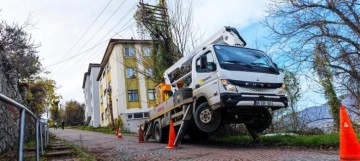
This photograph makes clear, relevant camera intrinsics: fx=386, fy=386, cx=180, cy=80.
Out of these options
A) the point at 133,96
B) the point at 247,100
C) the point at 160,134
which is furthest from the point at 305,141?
the point at 133,96

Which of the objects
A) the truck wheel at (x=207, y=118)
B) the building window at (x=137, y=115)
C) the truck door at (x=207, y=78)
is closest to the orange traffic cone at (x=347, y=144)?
the truck door at (x=207, y=78)

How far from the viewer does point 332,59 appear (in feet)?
61.2

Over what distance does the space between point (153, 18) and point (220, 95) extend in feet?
41.0

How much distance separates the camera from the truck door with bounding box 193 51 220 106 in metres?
10.6

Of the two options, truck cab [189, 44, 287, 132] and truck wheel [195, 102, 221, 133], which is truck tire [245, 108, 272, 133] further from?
truck wheel [195, 102, 221, 133]

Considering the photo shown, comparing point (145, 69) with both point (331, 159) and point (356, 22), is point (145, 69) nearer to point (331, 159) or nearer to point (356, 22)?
point (356, 22)

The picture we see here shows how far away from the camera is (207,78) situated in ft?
36.4

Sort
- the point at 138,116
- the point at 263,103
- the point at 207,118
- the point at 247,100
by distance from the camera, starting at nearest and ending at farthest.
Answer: the point at 247,100, the point at 263,103, the point at 207,118, the point at 138,116

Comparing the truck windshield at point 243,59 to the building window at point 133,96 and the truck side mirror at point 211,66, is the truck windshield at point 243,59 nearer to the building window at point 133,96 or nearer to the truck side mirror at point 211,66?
the truck side mirror at point 211,66

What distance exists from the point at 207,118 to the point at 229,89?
1.22m

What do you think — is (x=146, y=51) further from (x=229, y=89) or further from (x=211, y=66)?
(x=229, y=89)

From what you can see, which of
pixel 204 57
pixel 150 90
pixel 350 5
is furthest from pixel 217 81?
pixel 150 90

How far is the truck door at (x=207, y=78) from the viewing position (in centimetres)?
1058

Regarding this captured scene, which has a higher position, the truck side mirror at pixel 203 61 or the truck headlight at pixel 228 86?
the truck side mirror at pixel 203 61
